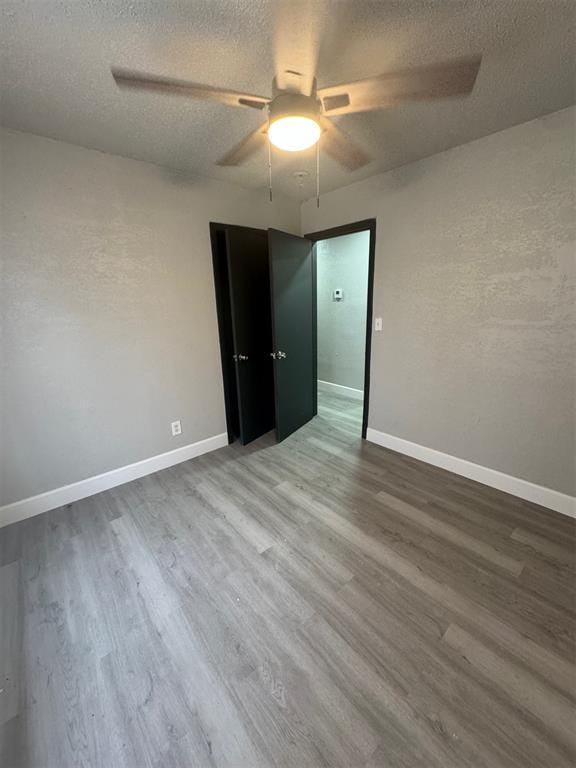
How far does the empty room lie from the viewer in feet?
3.51

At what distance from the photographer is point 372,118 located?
1.65 metres

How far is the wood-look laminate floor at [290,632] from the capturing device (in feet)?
3.26

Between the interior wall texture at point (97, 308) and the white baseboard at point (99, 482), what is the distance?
0.06m

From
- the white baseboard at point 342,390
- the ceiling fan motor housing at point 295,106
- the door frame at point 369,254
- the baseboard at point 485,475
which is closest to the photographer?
the ceiling fan motor housing at point 295,106

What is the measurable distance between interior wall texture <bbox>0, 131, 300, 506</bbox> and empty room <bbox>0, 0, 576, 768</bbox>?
0.06ft

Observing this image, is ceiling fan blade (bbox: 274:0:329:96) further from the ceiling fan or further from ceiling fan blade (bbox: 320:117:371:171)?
ceiling fan blade (bbox: 320:117:371:171)

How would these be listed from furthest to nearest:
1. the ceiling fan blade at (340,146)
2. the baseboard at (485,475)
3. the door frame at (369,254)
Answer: the door frame at (369,254) < the baseboard at (485,475) < the ceiling fan blade at (340,146)

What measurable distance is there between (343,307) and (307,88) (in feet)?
9.86

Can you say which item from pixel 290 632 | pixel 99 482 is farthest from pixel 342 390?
pixel 290 632

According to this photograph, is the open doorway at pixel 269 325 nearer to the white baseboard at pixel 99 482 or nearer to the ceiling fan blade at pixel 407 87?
the white baseboard at pixel 99 482

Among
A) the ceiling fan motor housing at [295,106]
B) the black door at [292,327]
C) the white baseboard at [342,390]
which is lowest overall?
the white baseboard at [342,390]

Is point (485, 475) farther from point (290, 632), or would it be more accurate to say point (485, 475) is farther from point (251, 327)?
point (251, 327)

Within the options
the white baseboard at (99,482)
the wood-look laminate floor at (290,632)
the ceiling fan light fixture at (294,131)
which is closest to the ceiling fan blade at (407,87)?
the ceiling fan light fixture at (294,131)

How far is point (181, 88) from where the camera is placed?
115 centimetres
